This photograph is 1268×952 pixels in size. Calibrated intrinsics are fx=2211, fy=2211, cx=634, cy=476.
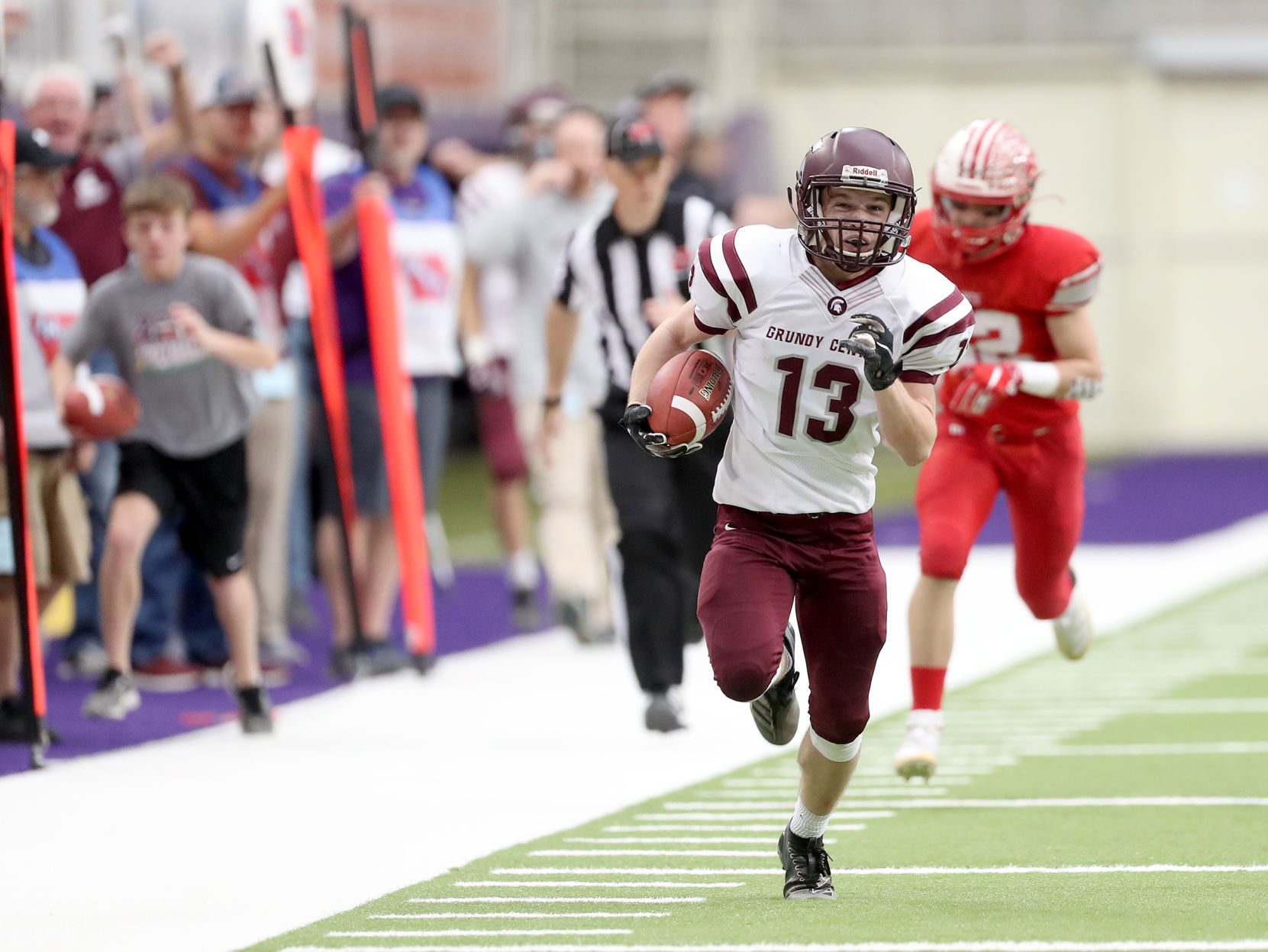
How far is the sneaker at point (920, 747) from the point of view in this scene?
5285 mm

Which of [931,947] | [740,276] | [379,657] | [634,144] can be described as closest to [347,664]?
[379,657]

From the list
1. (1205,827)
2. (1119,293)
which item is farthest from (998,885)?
(1119,293)

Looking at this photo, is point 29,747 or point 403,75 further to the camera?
point 403,75

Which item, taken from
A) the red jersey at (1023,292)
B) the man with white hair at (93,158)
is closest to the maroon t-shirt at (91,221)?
the man with white hair at (93,158)

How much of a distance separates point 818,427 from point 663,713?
2.31m

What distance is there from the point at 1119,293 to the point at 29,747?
18892mm

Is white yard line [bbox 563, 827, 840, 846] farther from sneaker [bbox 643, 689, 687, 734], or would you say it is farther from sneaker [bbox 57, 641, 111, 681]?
sneaker [bbox 57, 641, 111, 681]

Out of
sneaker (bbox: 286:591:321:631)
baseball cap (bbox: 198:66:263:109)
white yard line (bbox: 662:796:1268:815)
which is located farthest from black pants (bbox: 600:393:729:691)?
sneaker (bbox: 286:591:321:631)

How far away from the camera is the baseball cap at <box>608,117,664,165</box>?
6457mm

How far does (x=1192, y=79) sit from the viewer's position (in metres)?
23.2

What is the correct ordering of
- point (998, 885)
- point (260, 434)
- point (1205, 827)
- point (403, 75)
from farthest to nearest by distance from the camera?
point (403, 75)
point (260, 434)
point (1205, 827)
point (998, 885)

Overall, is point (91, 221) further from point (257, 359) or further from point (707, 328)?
point (707, 328)

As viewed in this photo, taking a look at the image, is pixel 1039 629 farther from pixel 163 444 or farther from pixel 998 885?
pixel 998 885

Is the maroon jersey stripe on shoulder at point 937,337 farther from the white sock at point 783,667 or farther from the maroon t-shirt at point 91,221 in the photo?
the maroon t-shirt at point 91,221
